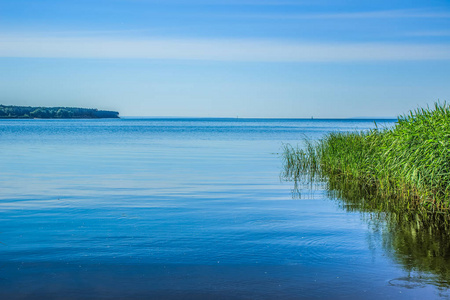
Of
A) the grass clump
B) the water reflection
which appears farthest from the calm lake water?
the grass clump

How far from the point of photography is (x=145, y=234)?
1055cm

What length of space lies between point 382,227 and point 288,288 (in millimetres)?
5058

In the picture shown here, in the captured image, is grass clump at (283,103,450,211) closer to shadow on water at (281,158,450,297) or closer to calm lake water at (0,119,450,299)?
shadow on water at (281,158,450,297)

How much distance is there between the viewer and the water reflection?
7797mm

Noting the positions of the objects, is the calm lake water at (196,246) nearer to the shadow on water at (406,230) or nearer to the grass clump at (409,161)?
the shadow on water at (406,230)

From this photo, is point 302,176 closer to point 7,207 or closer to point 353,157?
point 353,157

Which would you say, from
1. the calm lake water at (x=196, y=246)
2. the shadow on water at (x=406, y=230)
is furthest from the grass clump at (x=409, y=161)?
the calm lake water at (x=196, y=246)

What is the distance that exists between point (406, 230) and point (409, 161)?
2.45 m

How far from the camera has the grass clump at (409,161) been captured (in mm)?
12047

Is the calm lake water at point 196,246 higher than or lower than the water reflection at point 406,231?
lower

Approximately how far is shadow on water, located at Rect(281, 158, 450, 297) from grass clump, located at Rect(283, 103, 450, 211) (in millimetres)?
291

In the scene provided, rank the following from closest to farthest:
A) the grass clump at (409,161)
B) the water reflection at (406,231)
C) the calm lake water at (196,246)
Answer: the calm lake water at (196,246) → the water reflection at (406,231) → the grass clump at (409,161)

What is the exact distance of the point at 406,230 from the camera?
11.1m

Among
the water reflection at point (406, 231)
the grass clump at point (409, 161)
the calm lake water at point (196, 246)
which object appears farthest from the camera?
the grass clump at point (409, 161)
